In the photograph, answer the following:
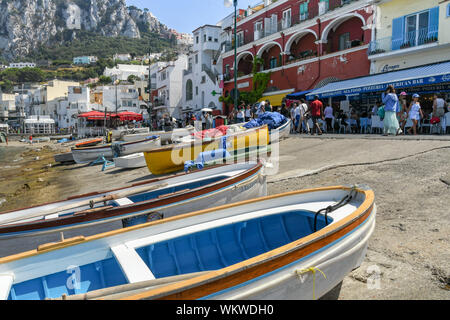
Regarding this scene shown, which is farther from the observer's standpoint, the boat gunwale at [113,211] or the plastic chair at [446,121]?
the plastic chair at [446,121]

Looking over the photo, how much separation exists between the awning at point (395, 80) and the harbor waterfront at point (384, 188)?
5215 mm

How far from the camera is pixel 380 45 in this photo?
19.6m

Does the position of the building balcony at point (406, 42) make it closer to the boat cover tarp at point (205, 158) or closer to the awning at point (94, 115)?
the boat cover tarp at point (205, 158)

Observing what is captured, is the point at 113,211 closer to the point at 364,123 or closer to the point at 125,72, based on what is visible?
the point at 364,123

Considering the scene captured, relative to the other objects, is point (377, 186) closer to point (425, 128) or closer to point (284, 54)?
point (425, 128)

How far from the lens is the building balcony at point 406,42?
1717 cm

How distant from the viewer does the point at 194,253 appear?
3.82 metres

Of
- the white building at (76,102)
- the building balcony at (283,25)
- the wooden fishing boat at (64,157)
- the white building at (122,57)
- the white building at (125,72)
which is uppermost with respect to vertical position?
the white building at (122,57)

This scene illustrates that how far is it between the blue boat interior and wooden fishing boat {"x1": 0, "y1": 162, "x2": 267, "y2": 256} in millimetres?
1641

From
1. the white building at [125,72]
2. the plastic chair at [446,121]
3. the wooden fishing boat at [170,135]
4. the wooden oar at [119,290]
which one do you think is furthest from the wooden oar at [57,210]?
the white building at [125,72]

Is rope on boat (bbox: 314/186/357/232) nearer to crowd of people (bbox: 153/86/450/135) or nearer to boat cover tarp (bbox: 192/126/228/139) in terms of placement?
crowd of people (bbox: 153/86/450/135)

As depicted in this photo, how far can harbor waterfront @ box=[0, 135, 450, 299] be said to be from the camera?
3812 millimetres

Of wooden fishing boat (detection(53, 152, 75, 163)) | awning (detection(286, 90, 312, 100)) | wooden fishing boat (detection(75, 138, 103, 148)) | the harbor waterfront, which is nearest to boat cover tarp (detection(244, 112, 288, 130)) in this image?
the harbor waterfront

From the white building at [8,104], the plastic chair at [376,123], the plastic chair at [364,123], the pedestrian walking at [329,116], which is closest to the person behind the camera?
the plastic chair at [376,123]
